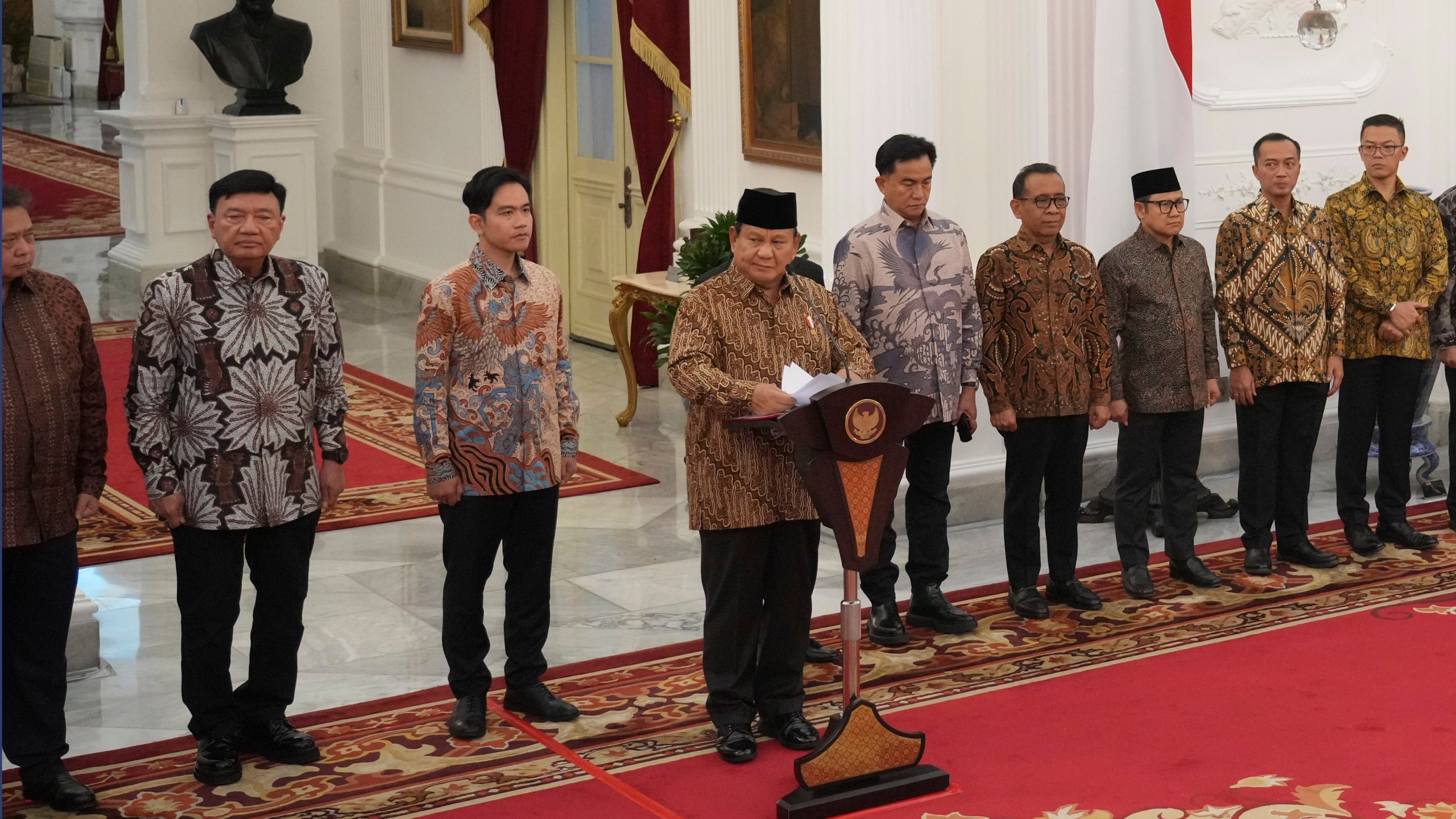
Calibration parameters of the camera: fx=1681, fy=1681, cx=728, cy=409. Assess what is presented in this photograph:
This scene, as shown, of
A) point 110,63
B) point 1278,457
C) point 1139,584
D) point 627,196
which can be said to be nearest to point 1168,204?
point 1278,457

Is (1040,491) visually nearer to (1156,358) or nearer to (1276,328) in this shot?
(1156,358)

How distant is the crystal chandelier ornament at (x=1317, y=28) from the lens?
303 inches

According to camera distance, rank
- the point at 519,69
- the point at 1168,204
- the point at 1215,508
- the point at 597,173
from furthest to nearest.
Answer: the point at 519,69 < the point at 597,173 < the point at 1215,508 < the point at 1168,204

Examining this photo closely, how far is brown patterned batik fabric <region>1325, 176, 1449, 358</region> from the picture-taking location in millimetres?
6289

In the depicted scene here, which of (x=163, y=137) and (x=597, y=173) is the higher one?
(x=163, y=137)

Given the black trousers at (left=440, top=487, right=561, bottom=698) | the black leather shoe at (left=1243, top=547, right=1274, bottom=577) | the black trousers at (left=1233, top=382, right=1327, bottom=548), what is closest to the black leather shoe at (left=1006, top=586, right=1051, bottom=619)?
the black leather shoe at (left=1243, top=547, right=1274, bottom=577)

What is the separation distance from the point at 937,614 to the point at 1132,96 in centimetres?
257

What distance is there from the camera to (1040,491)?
5.60 m

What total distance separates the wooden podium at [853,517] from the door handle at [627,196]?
6.53 meters

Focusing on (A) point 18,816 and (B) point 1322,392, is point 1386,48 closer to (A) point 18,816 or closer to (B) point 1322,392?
(B) point 1322,392

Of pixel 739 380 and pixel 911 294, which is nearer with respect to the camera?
pixel 739 380

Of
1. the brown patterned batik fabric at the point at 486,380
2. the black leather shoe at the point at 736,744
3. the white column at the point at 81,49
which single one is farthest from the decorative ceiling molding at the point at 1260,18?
the white column at the point at 81,49

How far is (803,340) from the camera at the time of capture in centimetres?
439

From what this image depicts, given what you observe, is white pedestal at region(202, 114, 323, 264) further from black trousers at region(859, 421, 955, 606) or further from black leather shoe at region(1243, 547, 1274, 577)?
black leather shoe at region(1243, 547, 1274, 577)
